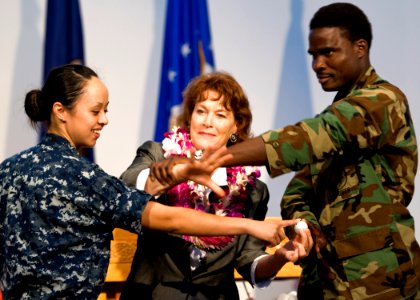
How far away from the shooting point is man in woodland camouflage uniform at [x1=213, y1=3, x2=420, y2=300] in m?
1.92

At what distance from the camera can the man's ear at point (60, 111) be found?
2.17m

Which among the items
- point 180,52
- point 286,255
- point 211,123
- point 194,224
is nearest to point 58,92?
point 194,224

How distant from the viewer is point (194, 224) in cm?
204

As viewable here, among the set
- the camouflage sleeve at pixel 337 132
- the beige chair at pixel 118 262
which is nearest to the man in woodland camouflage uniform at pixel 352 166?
the camouflage sleeve at pixel 337 132

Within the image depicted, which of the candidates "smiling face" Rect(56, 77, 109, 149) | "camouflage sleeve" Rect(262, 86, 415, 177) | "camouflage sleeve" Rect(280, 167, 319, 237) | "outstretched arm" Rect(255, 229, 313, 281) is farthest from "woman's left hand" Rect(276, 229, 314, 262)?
"smiling face" Rect(56, 77, 109, 149)

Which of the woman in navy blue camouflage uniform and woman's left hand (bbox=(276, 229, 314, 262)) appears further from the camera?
woman's left hand (bbox=(276, 229, 314, 262))

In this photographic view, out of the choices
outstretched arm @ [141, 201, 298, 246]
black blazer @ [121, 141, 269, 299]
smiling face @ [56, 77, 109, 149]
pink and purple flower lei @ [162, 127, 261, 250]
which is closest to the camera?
outstretched arm @ [141, 201, 298, 246]

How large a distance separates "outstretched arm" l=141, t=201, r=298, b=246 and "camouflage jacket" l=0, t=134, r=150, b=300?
1.6 inches

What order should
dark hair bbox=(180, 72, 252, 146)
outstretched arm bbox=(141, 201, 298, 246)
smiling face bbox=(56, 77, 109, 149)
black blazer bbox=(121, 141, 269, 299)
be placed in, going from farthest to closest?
1. dark hair bbox=(180, 72, 252, 146)
2. black blazer bbox=(121, 141, 269, 299)
3. smiling face bbox=(56, 77, 109, 149)
4. outstretched arm bbox=(141, 201, 298, 246)

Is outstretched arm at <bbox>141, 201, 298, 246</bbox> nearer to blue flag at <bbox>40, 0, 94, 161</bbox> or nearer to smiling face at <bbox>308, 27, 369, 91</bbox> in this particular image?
smiling face at <bbox>308, 27, 369, 91</bbox>

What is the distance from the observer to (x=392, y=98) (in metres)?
2.03

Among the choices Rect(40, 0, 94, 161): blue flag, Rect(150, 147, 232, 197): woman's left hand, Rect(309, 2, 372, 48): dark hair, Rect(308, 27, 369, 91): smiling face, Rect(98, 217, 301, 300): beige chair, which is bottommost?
Rect(98, 217, 301, 300): beige chair

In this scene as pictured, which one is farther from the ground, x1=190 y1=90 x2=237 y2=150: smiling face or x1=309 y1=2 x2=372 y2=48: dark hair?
x1=309 y1=2 x2=372 y2=48: dark hair

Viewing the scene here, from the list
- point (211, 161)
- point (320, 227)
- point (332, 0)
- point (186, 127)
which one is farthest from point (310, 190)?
point (332, 0)
